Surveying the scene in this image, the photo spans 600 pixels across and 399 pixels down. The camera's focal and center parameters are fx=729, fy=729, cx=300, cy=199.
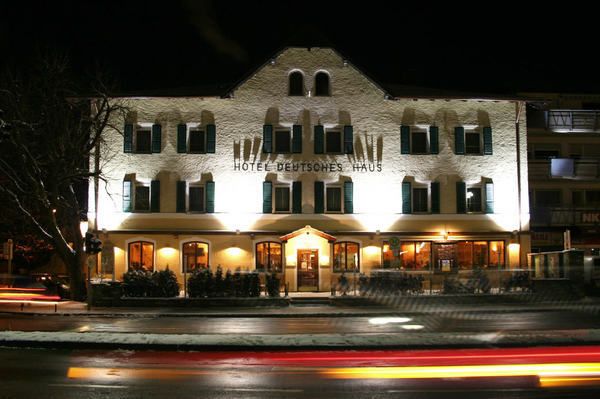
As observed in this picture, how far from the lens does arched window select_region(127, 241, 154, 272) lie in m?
38.5

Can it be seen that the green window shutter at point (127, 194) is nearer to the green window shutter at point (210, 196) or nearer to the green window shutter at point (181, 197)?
the green window shutter at point (181, 197)

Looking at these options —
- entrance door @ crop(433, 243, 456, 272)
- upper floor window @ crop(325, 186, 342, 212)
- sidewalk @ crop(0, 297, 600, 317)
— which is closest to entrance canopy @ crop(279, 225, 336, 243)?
upper floor window @ crop(325, 186, 342, 212)

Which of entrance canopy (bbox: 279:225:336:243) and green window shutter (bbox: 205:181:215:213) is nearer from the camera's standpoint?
entrance canopy (bbox: 279:225:336:243)

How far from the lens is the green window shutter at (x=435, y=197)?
39531mm

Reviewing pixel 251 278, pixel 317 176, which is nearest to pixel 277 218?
pixel 317 176

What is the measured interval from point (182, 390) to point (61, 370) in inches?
128

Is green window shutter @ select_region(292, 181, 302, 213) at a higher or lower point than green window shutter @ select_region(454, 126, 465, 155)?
lower

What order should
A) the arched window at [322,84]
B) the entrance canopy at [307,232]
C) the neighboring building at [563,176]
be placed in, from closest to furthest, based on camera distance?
the entrance canopy at [307,232] → the arched window at [322,84] → the neighboring building at [563,176]

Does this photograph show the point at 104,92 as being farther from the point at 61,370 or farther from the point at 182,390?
the point at 182,390

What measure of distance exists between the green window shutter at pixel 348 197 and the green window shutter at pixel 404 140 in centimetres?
345

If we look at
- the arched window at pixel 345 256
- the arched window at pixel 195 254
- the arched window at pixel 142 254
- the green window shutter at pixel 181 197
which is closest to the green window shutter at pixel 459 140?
the arched window at pixel 345 256

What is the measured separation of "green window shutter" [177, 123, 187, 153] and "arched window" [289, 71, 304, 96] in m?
6.10

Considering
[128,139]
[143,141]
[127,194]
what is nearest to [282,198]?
[143,141]

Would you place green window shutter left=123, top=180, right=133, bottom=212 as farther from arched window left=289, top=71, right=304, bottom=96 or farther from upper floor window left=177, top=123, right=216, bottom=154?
arched window left=289, top=71, right=304, bottom=96
